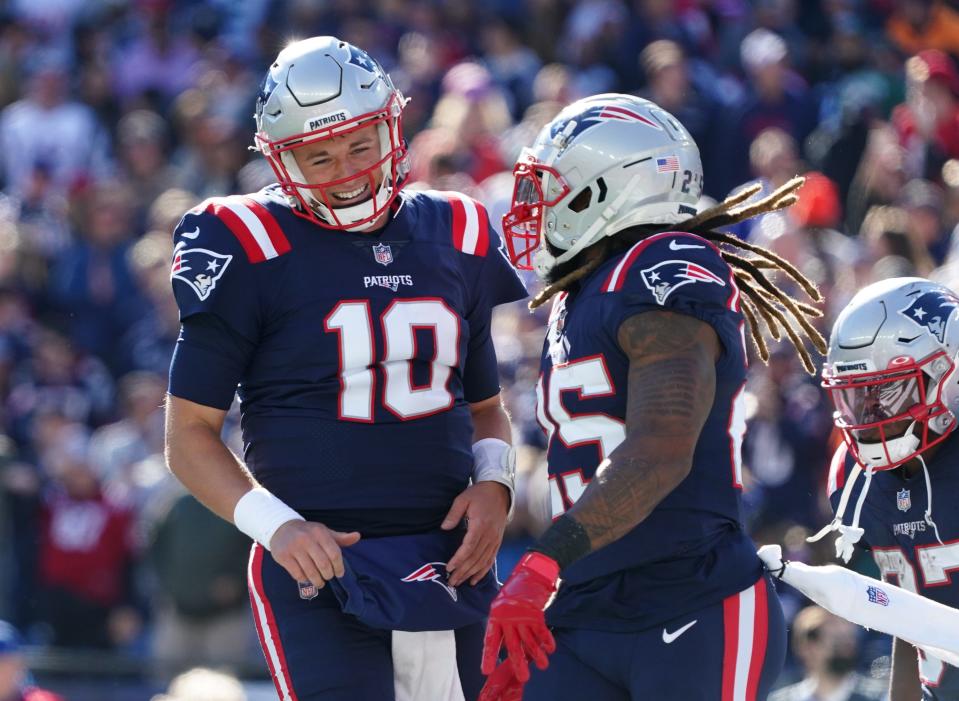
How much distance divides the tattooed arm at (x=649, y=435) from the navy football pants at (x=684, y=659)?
29cm

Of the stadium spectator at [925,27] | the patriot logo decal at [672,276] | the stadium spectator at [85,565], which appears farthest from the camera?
the stadium spectator at [925,27]

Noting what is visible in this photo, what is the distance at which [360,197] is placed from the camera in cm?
375

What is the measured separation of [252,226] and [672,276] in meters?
1.01

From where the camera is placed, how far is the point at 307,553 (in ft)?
11.4

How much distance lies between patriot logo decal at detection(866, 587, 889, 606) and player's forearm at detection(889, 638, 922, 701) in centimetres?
57

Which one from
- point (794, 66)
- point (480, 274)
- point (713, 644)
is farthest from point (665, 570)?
point (794, 66)

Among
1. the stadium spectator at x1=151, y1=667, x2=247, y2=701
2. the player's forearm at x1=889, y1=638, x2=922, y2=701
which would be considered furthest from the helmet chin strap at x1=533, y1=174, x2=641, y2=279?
the stadium spectator at x1=151, y1=667, x2=247, y2=701

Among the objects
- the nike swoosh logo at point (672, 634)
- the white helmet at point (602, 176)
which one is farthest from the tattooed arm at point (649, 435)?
the white helmet at point (602, 176)

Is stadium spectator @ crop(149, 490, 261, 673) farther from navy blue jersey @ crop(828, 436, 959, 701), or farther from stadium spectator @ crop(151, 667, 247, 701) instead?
navy blue jersey @ crop(828, 436, 959, 701)

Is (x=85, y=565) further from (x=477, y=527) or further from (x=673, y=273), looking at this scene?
(x=673, y=273)

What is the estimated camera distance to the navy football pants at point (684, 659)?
328 cm

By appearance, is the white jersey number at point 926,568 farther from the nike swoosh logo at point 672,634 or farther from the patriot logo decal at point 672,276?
the patriot logo decal at point 672,276

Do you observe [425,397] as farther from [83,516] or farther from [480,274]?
[83,516]

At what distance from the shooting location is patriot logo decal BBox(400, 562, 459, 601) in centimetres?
367
